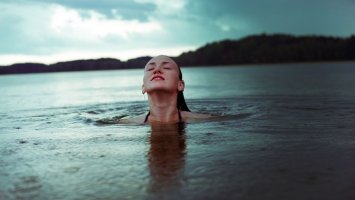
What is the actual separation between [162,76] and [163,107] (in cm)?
93

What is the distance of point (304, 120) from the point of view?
12.2 m

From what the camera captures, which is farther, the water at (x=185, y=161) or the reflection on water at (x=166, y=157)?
the reflection on water at (x=166, y=157)

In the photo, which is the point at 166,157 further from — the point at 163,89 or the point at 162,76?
the point at 162,76

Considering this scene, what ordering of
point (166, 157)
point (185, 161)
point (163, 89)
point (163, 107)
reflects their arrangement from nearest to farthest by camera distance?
point (185, 161)
point (166, 157)
point (163, 89)
point (163, 107)

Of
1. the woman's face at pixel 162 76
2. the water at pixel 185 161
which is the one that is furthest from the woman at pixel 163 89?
the water at pixel 185 161

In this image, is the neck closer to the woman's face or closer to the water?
the woman's face

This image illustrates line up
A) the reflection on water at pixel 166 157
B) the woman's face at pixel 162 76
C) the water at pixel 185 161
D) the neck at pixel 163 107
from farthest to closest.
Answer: the neck at pixel 163 107
the woman's face at pixel 162 76
the reflection on water at pixel 166 157
the water at pixel 185 161

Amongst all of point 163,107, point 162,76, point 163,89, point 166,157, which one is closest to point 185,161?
point 166,157

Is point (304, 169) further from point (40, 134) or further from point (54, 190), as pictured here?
point (40, 134)

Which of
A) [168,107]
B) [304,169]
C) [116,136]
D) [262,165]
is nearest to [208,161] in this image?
[262,165]

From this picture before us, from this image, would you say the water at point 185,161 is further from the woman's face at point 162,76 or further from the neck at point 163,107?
the woman's face at point 162,76

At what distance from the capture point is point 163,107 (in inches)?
468

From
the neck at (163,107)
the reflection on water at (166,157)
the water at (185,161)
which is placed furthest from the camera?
the neck at (163,107)

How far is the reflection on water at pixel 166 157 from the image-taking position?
5.77 metres
